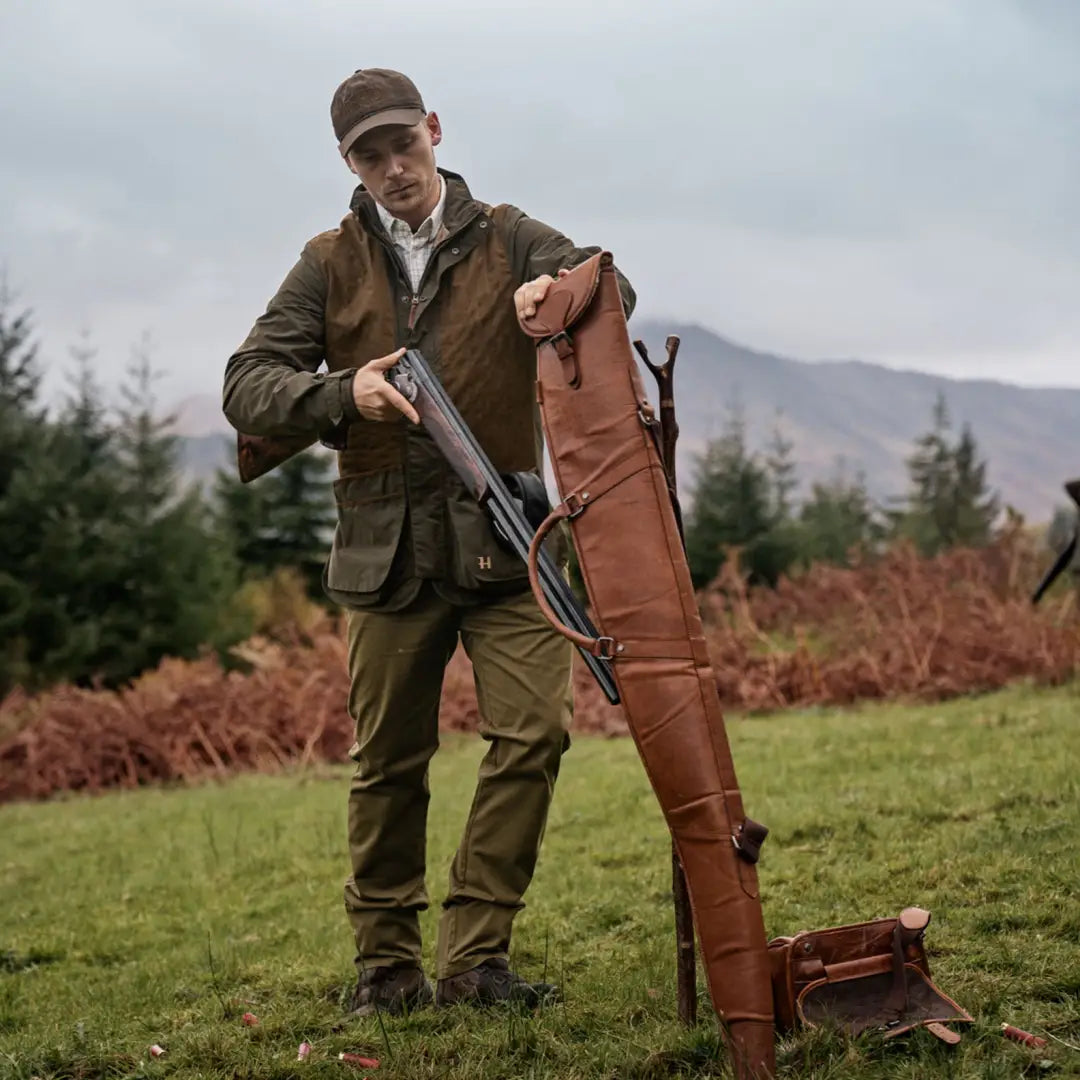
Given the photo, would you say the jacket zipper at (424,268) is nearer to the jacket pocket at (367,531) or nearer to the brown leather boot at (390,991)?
the jacket pocket at (367,531)

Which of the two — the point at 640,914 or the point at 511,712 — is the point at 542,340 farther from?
the point at 640,914

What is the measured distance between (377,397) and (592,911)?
262 cm

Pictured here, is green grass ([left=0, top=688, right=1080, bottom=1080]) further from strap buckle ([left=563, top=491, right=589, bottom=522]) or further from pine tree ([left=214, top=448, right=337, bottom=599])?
pine tree ([left=214, top=448, right=337, bottom=599])

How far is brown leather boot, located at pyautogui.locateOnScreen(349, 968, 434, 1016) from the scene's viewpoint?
442 cm

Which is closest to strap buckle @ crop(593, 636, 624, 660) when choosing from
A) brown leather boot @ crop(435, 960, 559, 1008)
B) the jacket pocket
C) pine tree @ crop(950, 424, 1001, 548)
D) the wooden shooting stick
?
the wooden shooting stick

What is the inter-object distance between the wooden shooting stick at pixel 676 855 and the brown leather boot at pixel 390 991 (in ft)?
3.66

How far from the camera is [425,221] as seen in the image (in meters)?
4.50

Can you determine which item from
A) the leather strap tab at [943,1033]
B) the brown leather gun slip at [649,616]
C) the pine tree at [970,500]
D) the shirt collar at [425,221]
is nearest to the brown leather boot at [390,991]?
the brown leather gun slip at [649,616]

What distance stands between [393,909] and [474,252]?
218 centimetres

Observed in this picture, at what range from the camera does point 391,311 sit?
447cm

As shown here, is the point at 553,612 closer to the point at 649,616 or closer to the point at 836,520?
the point at 649,616

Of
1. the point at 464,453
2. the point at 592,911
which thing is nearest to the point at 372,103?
the point at 464,453

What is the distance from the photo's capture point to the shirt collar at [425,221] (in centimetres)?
450

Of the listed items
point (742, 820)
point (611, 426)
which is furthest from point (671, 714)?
point (611, 426)
